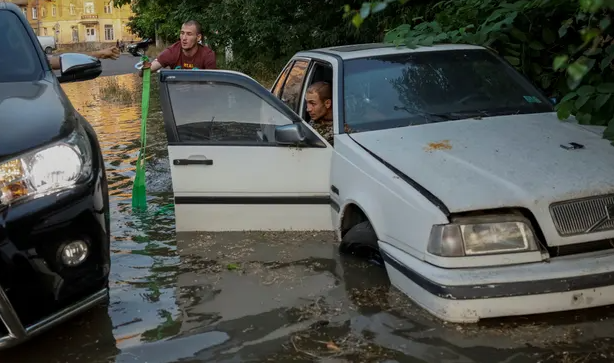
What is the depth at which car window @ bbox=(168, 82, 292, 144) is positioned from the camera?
16.3 ft

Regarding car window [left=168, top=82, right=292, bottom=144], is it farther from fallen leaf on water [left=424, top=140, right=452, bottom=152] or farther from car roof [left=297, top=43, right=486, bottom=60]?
fallen leaf on water [left=424, top=140, right=452, bottom=152]

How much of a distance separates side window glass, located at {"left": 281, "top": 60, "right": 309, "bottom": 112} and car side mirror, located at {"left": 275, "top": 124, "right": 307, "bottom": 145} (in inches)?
45.5

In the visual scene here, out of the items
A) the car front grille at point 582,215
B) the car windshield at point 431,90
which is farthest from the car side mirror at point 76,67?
the car front grille at point 582,215

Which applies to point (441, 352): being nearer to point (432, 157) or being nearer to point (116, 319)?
point (432, 157)

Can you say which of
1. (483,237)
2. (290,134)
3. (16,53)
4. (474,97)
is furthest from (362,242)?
(16,53)

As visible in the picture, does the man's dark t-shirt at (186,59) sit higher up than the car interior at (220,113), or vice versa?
→ the man's dark t-shirt at (186,59)

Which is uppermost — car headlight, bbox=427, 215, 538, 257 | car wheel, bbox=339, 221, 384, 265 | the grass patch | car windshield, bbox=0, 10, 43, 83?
car windshield, bbox=0, 10, 43, 83

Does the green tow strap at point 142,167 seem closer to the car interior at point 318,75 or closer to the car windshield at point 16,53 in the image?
the car interior at point 318,75

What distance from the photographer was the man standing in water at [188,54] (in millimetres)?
7165

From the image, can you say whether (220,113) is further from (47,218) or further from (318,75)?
(47,218)

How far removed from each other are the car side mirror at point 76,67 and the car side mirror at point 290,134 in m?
1.38

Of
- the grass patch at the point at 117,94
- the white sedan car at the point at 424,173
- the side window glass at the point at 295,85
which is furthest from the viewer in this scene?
the grass patch at the point at 117,94

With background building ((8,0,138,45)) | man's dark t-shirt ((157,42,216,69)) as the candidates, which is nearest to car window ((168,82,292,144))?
man's dark t-shirt ((157,42,216,69))

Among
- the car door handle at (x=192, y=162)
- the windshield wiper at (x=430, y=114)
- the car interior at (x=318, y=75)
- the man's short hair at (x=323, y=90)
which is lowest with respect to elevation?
the car door handle at (x=192, y=162)
